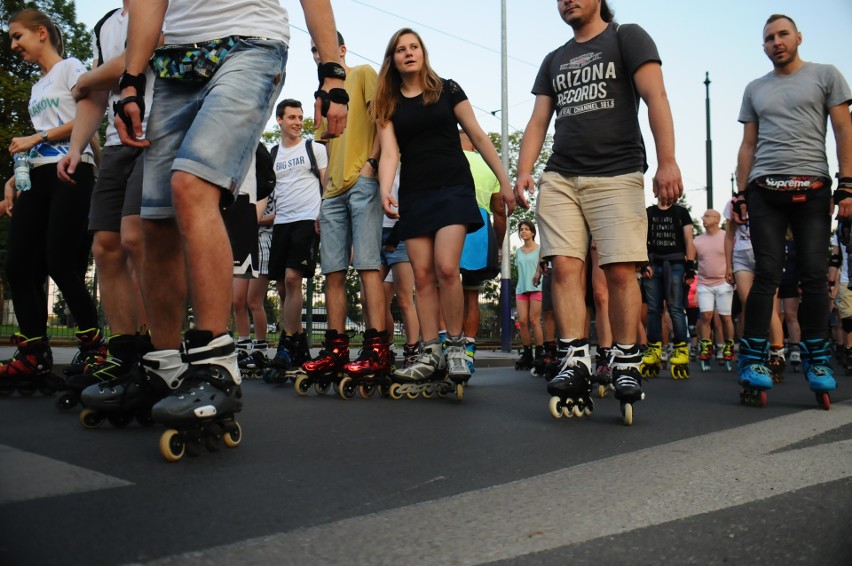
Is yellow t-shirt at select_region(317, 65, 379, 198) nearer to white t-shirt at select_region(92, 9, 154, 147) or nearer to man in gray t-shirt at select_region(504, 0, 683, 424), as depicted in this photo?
man in gray t-shirt at select_region(504, 0, 683, 424)

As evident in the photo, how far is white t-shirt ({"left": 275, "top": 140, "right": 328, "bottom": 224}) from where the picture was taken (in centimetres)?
761

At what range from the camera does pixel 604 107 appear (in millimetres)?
4504

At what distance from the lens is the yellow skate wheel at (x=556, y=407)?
4141 millimetres

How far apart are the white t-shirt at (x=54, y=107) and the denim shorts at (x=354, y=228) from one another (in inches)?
62.6

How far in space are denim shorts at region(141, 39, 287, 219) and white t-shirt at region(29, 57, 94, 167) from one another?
2163 millimetres

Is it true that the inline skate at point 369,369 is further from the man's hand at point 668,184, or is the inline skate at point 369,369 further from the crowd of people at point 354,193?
the man's hand at point 668,184

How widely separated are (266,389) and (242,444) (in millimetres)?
3124

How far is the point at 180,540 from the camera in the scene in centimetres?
174

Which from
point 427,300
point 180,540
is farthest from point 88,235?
point 180,540

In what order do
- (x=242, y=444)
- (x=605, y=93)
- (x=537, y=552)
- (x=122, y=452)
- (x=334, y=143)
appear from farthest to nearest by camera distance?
(x=334, y=143) < (x=605, y=93) < (x=242, y=444) < (x=122, y=452) < (x=537, y=552)

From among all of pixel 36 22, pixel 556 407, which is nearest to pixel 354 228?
pixel 556 407

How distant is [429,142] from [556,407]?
214cm

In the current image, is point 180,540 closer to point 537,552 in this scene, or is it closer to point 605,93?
point 537,552

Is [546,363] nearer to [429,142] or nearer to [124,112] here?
[429,142]
